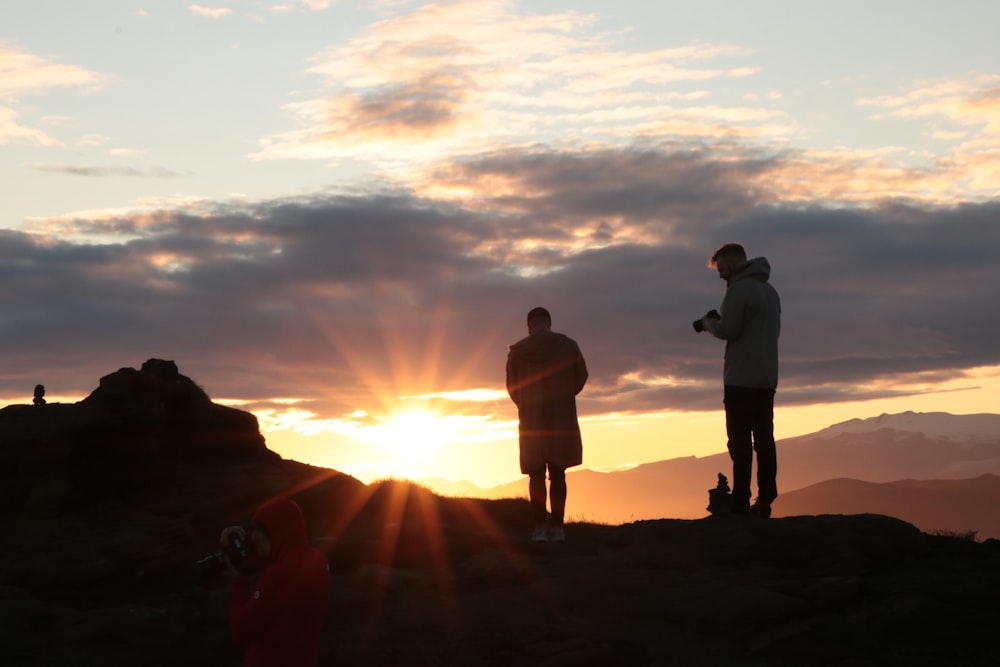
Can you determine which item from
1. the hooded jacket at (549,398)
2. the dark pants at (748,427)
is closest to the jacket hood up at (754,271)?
the dark pants at (748,427)

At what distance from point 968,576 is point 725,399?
12.2 ft

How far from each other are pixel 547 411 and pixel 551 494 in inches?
48.8

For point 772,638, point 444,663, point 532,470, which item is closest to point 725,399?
point 532,470

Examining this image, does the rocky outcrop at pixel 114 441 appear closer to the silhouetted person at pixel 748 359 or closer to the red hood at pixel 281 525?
the silhouetted person at pixel 748 359

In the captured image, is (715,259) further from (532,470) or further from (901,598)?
(901,598)

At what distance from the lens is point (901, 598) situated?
454 inches

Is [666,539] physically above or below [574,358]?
below

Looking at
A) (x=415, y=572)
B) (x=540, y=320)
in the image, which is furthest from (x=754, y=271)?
(x=415, y=572)

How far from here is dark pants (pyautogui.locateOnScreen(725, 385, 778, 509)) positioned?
565 inches

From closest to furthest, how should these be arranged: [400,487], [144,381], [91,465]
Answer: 1. [91,465]
2. [144,381]
3. [400,487]

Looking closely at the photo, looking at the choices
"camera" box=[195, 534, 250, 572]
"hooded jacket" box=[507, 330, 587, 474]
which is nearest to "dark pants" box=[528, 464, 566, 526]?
"hooded jacket" box=[507, 330, 587, 474]

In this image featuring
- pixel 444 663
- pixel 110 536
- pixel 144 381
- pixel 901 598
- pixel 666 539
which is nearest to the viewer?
pixel 444 663

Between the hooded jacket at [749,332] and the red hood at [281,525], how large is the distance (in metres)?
8.65

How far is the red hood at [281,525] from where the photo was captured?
22.7 feet
